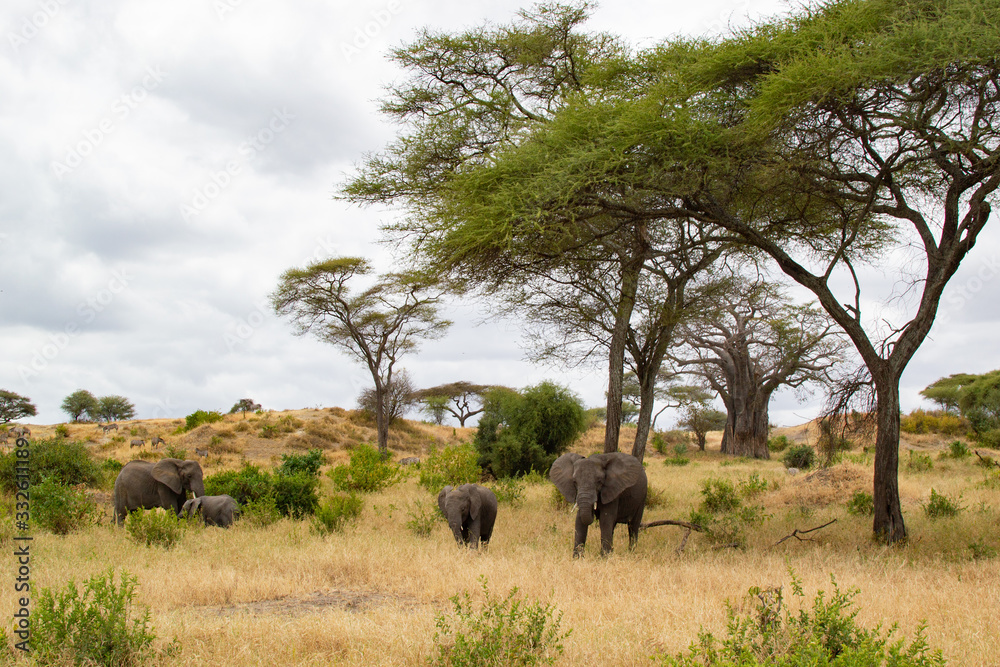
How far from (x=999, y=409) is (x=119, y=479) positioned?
1629 inches

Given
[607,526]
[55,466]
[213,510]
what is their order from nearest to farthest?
[607,526], [213,510], [55,466]

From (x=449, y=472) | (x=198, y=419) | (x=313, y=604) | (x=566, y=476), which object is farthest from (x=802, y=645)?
(x=198, y=419)

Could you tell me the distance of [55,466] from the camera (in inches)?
635

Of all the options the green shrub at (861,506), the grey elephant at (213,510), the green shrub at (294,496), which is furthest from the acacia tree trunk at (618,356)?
the grey elephant at (213,510)

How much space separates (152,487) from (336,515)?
3811mm

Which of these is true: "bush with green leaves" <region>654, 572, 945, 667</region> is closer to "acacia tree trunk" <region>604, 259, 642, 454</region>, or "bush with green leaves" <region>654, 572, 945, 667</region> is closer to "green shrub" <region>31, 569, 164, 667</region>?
"green shrub" <region>31, 569, 164, 667</region>

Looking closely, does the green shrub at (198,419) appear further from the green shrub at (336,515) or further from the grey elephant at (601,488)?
the grey elephant at (601,488)

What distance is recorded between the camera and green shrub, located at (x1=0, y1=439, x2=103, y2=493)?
15.1 m

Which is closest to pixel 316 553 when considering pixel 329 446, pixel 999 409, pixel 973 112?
pixel 973 112

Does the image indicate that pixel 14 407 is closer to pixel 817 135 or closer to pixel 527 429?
pixel 527 429

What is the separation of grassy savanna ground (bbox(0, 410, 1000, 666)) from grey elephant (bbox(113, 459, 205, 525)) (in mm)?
619

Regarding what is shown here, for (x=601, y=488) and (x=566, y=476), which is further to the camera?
(x=566, y=476)

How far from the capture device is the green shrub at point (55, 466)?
49.5 feet

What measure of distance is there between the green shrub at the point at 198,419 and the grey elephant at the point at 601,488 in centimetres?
2811
